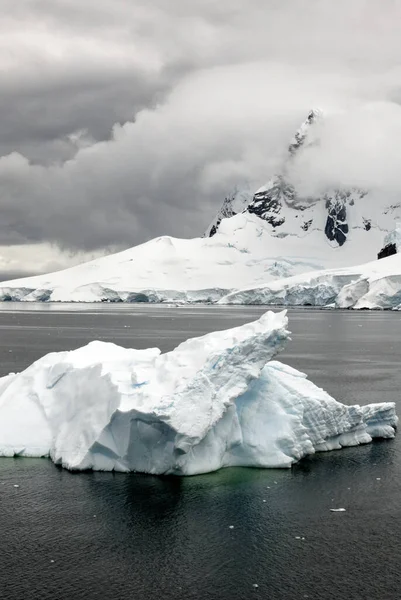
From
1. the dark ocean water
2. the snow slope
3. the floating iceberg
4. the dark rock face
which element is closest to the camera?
the dark ocean water

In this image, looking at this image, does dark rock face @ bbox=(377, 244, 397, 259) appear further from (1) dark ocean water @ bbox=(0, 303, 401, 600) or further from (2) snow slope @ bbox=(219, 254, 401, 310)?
(1) dark ocean water @ bbox=(0, 303, 401, 600)

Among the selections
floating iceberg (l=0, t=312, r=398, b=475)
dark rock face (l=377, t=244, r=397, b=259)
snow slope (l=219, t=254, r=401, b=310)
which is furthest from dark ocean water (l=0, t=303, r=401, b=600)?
dark rock face (l=377, t=244, r=397, b=259)

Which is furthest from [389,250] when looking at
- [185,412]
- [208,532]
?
[208,532]

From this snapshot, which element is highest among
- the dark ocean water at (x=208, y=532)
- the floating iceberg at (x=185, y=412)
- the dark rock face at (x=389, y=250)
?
the dark rock face at (x=389, y=250)

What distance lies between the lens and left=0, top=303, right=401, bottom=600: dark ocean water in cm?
803

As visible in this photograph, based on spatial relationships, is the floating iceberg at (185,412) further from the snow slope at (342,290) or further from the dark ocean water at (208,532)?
the snow slope at (342,290)

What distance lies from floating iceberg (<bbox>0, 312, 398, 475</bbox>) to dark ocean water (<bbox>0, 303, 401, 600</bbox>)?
1.40 ft

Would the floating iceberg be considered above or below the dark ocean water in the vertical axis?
above

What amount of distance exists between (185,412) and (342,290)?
10391 cm

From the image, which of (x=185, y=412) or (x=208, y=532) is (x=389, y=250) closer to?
(x=185, y=412)

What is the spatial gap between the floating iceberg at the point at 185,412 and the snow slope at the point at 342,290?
299ft

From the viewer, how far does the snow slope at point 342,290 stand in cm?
10394

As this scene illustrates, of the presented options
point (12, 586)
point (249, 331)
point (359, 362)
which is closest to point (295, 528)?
point (12, 586)

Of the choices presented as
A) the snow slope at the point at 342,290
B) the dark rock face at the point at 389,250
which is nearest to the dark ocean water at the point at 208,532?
the snow slope at the point at 342,290
